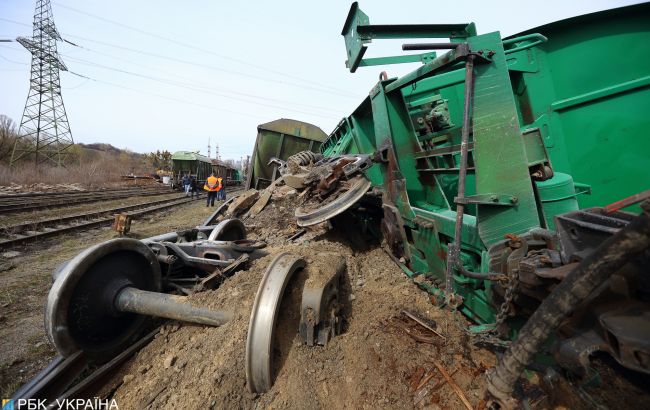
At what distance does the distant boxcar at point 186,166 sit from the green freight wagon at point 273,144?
649 inches

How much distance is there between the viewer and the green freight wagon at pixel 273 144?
A: 31.2 ft

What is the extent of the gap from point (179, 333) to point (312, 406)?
1.39 meters

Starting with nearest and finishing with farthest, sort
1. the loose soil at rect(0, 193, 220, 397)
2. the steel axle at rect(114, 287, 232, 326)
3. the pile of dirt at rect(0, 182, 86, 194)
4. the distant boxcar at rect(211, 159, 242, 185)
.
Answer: the steel axle at rect(114, 287, 232, 326)
the loose soil at rect(0, 193, 220, 397)
the pile of dirt at rect(0, 182, 86, 194)
the distant boxcar at rect(211, 159, 242, 185)

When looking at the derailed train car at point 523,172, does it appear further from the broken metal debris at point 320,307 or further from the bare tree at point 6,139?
the bare tree at point 6,139

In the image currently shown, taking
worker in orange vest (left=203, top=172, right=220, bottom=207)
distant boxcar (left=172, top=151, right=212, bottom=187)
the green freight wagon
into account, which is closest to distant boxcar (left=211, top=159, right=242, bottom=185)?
distant boxcar (left=172, top=151, right=212, bottom=187)

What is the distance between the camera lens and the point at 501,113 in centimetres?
190

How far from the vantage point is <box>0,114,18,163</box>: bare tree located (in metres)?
27.2

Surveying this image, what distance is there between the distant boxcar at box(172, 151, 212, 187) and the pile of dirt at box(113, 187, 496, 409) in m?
24.0

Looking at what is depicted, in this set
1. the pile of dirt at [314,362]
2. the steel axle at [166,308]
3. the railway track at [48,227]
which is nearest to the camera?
the pile of dirt at [314,362]

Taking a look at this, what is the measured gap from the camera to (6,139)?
90.7 feet

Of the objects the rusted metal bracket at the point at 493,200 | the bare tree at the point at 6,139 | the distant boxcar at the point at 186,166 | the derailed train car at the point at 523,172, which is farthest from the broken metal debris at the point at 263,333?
the bare tree at the point at 6,139

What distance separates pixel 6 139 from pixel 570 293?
41811 mm

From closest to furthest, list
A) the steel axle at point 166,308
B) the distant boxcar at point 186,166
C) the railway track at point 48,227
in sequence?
the steel axle at point 166,308 < the railway track at point 48,227 < the distant boxcar at point 186,166

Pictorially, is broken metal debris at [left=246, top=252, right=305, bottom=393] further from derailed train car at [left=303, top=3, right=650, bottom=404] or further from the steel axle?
derailed train car at [left=303, top=3, right=650, bottom=404]
